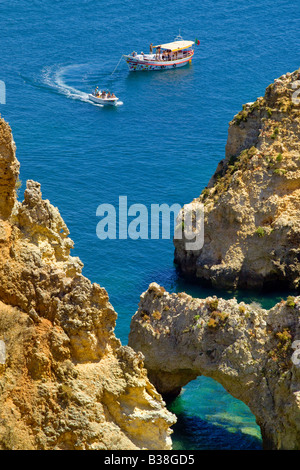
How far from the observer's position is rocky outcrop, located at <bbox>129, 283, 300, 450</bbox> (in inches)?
2066

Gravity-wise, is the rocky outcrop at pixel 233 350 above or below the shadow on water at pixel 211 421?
above

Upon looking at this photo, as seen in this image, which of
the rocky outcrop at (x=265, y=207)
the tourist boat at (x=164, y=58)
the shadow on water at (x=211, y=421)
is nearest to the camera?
the shadow on water at (x=211, y=421)

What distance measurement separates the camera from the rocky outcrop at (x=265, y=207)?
7900 centimetres

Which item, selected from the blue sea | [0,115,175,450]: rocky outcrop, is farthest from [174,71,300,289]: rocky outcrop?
[0,115,175,450]: rocky outcrop

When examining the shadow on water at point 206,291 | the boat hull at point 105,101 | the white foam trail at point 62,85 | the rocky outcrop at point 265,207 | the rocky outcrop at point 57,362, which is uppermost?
the white foam trail at point 62,85

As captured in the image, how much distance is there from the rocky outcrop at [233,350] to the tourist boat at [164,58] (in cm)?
9061

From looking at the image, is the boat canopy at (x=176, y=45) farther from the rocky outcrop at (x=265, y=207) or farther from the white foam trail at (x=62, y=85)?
the rocky outcrop at (x=265, y=207)

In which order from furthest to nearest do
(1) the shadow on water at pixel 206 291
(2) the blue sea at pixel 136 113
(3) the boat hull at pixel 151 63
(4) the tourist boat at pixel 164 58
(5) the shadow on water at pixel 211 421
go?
(4) the tourist boat at pixel 164 58 → (3) the boat hull at pixel 151 63 → (2) the blue sea at pixel 136 113 → (1) the shadow on water at pixel 206 291 → (5) the shadow on water at pixel 211 421

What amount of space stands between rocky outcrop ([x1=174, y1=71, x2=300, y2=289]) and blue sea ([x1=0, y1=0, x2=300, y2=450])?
7.79ft

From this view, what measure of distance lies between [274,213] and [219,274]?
21.7 feet
